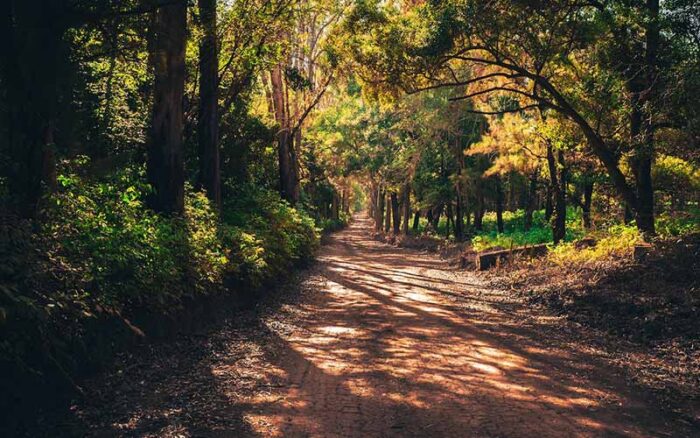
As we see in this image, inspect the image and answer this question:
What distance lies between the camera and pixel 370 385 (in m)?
6.47

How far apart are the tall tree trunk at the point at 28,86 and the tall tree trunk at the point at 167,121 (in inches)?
183

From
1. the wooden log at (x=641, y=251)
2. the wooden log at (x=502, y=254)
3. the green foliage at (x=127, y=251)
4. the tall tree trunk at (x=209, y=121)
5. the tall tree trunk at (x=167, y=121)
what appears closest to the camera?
the green foliage at (x=127, y=251)

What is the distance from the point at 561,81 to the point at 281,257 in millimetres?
10468

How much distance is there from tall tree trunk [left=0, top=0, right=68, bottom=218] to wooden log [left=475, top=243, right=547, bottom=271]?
1530cm

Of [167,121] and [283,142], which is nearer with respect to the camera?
[167,121]

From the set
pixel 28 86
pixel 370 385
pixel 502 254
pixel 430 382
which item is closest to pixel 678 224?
pixel 502 254

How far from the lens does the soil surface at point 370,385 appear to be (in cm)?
515

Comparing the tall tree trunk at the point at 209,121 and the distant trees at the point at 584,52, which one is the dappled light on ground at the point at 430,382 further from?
the distant trees at the point at 584,52

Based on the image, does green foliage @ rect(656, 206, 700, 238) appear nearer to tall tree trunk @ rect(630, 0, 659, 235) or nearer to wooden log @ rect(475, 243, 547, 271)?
tall tree trunk @ rect(630, 0, 659, 235)

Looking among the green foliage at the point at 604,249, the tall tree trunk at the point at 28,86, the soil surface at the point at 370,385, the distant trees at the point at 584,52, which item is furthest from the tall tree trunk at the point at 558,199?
the tall tree trunk at the point at 28,86

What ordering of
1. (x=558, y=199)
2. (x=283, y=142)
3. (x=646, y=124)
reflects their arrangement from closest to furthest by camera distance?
(x=646, y=124), (x=558, y=199), (x=283, y=142)

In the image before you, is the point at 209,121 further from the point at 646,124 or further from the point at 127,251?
the point at 646,124

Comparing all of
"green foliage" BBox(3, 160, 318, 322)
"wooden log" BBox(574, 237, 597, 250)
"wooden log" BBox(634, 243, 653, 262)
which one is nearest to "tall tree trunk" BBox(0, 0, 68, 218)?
"green foliage" BBox(3, 160, 318, 322)

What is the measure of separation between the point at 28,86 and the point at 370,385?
532cm
